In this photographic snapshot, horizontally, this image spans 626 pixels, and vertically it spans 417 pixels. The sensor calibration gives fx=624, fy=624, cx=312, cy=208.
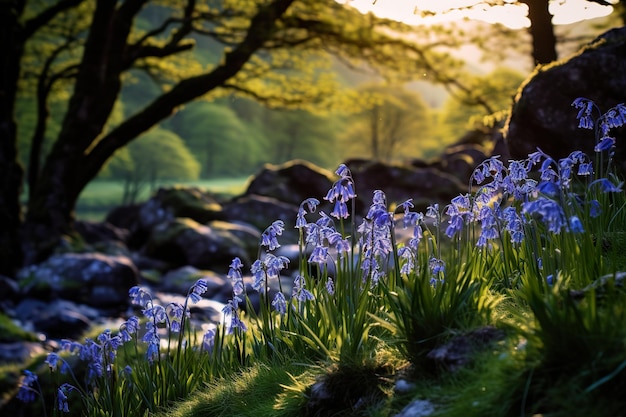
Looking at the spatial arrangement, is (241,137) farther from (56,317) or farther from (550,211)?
(550,211)

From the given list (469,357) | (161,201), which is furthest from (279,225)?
(161,201)

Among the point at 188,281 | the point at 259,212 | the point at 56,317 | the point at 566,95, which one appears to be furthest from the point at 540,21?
the point at 259,212

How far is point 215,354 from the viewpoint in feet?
18.9

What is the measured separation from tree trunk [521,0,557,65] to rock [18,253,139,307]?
35.8 feet

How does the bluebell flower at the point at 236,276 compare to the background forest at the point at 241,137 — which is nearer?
the bluebell flower at the point at 236,276

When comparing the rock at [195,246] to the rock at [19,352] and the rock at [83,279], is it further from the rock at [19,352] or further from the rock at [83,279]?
the rock at [19,352]

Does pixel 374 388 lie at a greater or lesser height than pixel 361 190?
lesser

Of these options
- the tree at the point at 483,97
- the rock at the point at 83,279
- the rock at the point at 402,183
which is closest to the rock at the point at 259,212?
the rock at the point at 402,183

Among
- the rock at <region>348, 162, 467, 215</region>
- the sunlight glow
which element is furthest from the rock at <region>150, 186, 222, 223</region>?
the sunlight glow

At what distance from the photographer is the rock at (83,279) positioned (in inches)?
595

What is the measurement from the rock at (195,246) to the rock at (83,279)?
3522 mm

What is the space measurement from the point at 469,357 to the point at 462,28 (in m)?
20.0

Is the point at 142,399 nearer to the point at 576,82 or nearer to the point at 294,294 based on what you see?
the point at 294,294

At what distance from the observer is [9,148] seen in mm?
17719
